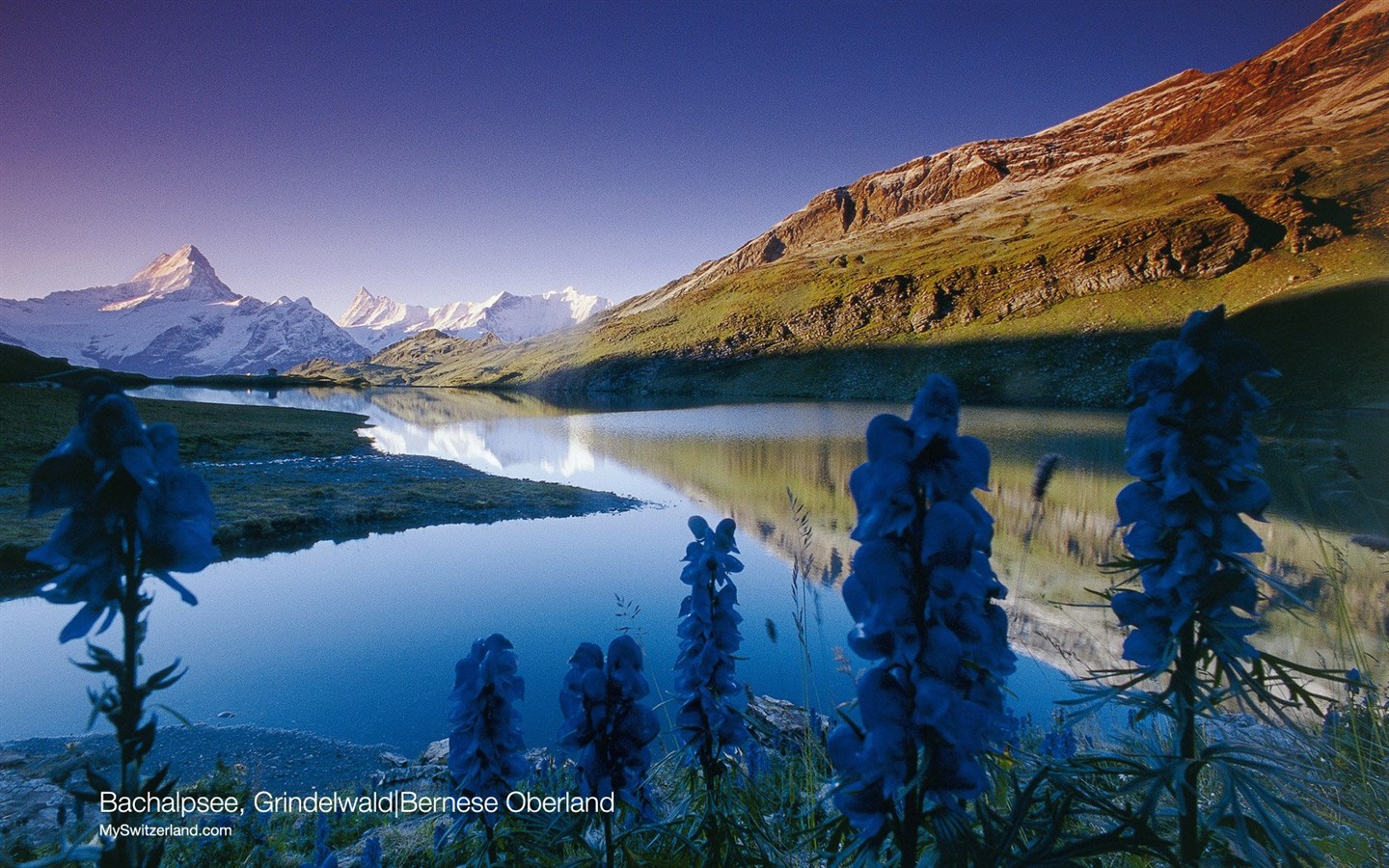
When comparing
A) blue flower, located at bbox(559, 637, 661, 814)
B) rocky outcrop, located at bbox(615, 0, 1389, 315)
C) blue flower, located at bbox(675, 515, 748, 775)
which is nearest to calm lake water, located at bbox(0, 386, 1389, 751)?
blue flower, located at bbox(675, 515, 748, 775)

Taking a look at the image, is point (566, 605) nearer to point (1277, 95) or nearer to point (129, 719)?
point (129, 719)

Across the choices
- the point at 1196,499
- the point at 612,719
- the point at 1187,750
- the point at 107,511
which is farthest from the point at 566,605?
the point at 1196,499

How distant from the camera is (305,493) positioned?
2589 centimetres

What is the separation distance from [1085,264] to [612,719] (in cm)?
12411

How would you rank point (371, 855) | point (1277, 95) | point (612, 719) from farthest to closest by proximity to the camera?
point (1277, 95) → point (371, 855) → point (612, 719)

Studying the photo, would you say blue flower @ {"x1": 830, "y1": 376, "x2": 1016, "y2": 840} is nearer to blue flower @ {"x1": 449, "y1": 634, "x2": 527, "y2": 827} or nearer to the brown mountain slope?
blue flower @ {"x1": 449, "y1": 634, "x2": 527, "y2": 827}

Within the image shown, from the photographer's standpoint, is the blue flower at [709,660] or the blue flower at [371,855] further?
the blue flower at [371,855]

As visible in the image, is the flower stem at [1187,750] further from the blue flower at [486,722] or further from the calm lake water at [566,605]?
the blue flower at [486,722]

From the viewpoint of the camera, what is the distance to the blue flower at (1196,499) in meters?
2.00

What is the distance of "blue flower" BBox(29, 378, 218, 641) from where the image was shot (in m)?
1.61

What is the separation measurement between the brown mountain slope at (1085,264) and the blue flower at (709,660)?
70225 millimetres

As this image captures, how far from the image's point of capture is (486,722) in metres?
3.22

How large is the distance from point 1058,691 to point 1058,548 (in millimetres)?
9500

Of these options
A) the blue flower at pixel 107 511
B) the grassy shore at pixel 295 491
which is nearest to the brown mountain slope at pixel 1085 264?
the grassy shore at pixel 295 491
